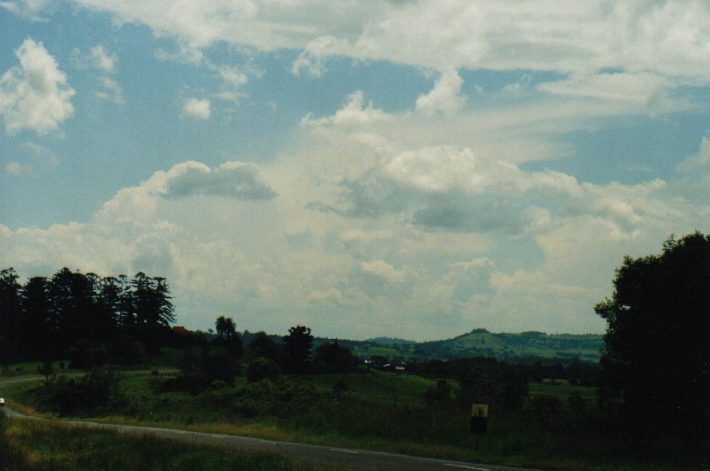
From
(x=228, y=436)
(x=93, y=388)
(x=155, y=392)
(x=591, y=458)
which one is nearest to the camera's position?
(x=591, y=458)

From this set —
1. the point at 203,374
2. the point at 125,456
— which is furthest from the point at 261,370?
the point at 125,456

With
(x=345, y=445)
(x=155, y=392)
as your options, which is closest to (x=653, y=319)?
(x=345, y=445)

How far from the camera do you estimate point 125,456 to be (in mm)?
20250

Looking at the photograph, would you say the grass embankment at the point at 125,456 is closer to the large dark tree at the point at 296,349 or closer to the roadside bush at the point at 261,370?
the roadside bush at the point at 261,370

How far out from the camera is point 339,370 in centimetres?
12738

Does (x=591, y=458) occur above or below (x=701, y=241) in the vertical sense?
below

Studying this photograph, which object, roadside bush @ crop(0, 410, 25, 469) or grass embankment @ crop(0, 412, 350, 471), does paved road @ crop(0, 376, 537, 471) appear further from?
roadside bush @ crop(0, 410, 25, 469)

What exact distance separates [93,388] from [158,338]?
312 feet

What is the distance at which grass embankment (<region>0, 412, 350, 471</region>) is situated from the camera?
1798cm

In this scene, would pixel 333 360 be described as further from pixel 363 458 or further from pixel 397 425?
pixel 363 458

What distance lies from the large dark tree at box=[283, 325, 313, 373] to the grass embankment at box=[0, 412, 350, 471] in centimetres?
9390

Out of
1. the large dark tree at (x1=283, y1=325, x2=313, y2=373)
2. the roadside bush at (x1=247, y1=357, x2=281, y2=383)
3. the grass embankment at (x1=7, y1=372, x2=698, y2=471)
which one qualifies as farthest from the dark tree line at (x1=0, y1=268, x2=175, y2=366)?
the grass embankment at (x1=7, y1=372, x2=698, y2=471)

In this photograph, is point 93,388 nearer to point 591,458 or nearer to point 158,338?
point 591,458

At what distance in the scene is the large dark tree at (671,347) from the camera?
26939 millimetres
